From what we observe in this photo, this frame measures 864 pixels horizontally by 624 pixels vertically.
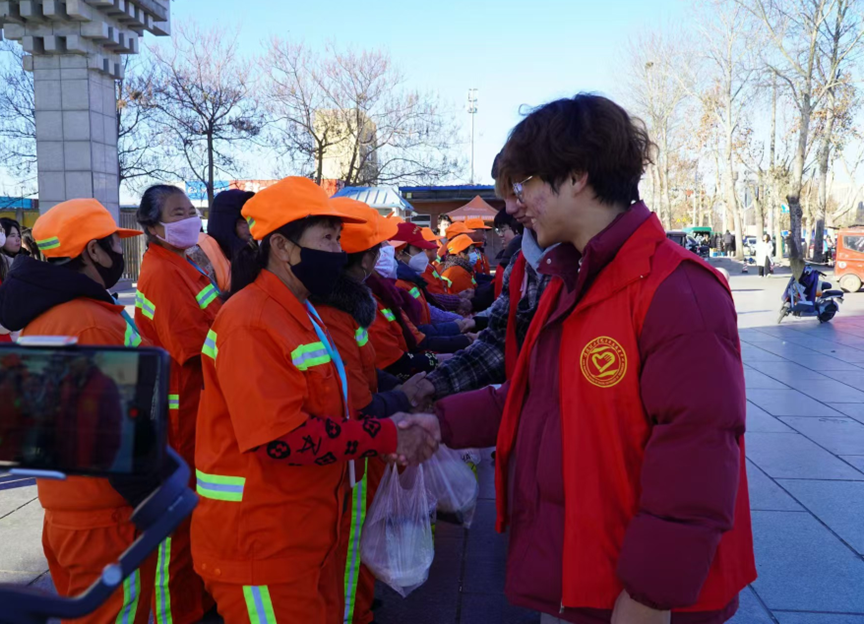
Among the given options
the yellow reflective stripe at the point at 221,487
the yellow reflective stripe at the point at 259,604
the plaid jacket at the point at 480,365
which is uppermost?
the plaid jacket at the point at 480,365

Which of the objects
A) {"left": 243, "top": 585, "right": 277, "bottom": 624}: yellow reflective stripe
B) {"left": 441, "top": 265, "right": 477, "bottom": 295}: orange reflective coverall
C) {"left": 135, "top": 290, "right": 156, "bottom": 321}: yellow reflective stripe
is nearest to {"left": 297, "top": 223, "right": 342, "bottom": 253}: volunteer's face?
{"left": 243, "top": 585, "right": 277, "bottom": 624}: yellow reflective stripe

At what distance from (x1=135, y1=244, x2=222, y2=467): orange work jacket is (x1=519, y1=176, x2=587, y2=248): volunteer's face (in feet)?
7.12

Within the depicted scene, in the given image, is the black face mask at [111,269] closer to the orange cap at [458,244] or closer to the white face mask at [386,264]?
the white face mask at [386,264]

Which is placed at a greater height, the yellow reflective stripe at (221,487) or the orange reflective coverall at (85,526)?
the yellow reflective stripe at (221,487)

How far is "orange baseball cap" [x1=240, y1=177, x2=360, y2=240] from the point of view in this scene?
8.13 feet

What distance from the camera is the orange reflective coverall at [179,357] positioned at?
11.2 ft

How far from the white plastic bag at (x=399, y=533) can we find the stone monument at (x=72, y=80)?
9854mm

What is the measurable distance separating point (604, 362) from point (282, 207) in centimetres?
132

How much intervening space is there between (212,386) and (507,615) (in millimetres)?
2132

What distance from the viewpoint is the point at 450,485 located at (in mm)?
3555

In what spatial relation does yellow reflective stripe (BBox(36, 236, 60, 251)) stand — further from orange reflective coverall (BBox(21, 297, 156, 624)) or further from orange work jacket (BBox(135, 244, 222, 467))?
orange work jacket (BBox(135, 244, 222, 467))

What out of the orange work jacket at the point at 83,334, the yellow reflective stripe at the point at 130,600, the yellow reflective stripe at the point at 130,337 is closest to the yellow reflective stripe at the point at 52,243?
the orange work jacket at the point at 83,334

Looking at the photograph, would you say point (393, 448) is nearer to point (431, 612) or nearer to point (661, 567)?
point (661, 567)

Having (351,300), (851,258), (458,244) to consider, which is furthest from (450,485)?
(851,258)
